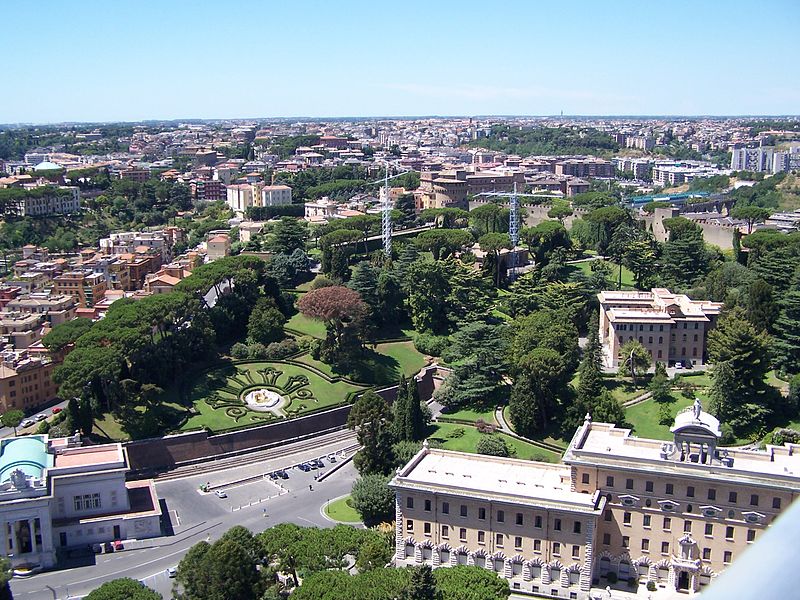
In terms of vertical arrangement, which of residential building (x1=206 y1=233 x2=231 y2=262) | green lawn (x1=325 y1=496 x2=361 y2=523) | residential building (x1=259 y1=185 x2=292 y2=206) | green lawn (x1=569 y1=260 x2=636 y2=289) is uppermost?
residential building (x1=259 y1=185 x2=292 y2=206)

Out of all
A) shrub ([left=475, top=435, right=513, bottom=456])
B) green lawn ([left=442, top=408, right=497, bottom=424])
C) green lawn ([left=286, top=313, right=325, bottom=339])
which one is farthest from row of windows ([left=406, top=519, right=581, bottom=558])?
green lawn ([left=286, top=313, right=325, bottom=339])

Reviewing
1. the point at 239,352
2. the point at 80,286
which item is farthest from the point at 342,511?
the point at 80,286

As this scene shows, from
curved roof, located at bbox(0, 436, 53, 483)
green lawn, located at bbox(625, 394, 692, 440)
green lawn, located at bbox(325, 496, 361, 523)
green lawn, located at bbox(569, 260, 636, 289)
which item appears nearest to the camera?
curved roof, located at bbox(0, 436, 53, 483)

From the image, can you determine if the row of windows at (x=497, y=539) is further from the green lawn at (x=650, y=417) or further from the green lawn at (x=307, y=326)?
the green lawn at (x=307, y=326)

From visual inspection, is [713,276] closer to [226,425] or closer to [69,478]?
[226,425]

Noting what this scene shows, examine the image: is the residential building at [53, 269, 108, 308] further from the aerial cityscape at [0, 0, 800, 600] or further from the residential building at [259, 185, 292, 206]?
the residential building at [259, 185, 292, 206]

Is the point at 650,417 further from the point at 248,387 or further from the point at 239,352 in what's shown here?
the point at 239,352

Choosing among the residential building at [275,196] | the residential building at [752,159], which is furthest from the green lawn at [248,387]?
the residential building at [752,159]
